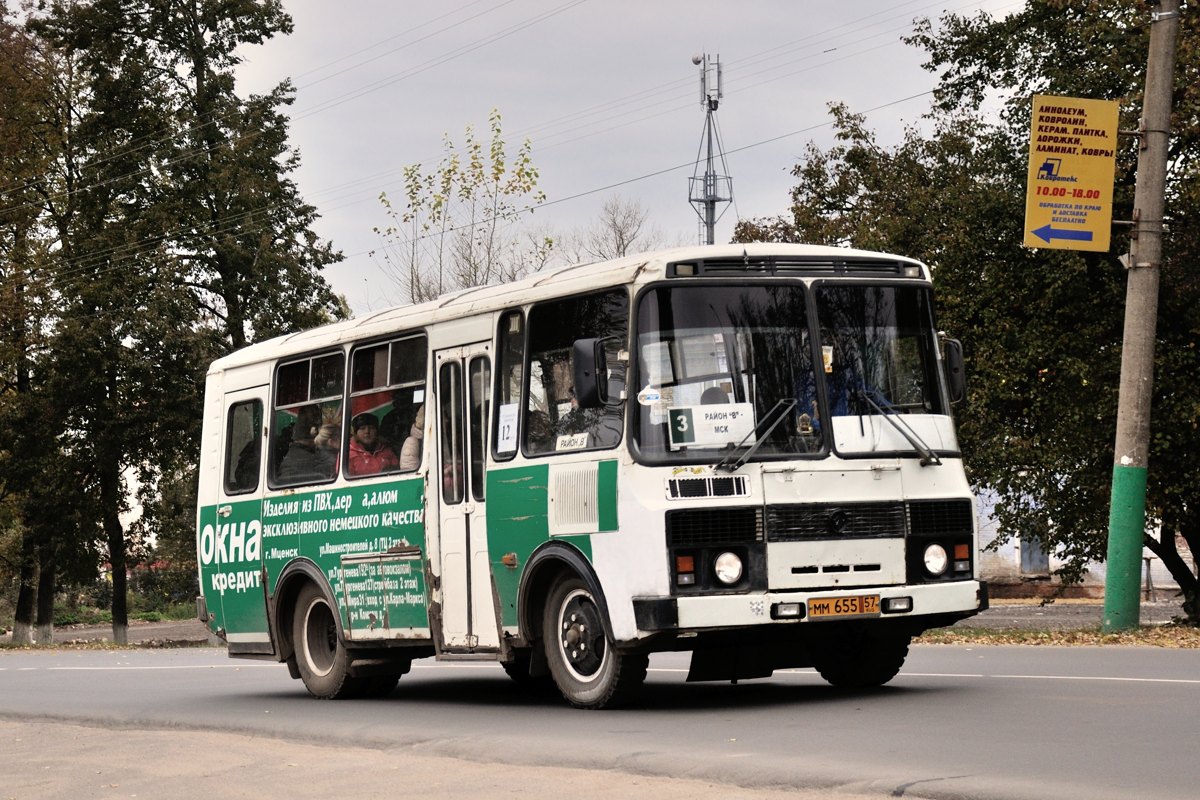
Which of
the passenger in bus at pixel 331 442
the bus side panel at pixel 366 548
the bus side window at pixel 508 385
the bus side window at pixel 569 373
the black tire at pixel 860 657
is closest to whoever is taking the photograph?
the bus side window at pixel 569 373

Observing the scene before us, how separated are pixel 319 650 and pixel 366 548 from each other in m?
1.60

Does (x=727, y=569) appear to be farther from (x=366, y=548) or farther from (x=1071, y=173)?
(x=1071, y=173)

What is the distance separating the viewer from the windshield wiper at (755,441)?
12.2 m

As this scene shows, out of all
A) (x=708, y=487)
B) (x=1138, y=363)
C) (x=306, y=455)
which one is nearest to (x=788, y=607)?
(x=708, y=487)

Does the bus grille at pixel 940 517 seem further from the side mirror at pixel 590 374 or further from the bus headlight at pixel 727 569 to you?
the side mirror at pixel 590 374

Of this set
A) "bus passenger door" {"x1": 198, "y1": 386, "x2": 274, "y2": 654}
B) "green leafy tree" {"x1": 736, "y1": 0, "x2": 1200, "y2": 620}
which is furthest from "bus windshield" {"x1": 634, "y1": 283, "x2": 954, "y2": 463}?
"green leafy tree" {"x1": 736, "y1": 0, "x2": 1200, "y2": 620}

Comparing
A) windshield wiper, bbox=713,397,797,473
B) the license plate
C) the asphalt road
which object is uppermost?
windshield wiper, bbox=713,397,797,473

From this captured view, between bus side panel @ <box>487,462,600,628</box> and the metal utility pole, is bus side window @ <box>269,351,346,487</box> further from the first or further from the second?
the metal utility pole

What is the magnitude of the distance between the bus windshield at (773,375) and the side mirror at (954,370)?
0.21 meters

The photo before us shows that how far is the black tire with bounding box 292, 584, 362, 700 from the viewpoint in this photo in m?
16.5

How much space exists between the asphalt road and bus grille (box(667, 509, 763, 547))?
1154mm

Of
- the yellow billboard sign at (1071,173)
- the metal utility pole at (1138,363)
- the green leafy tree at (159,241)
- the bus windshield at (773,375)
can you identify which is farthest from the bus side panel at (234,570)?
the green leafy tree at (159,241)

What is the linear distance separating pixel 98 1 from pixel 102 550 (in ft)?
49.6

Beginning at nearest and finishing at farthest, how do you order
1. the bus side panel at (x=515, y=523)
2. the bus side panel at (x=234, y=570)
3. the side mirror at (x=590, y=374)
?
1. the side mirror at (x=590, y=374)
2. the bus side panel at (x=515, y=523)
3. the bus side panel at (x=234, y=570)
